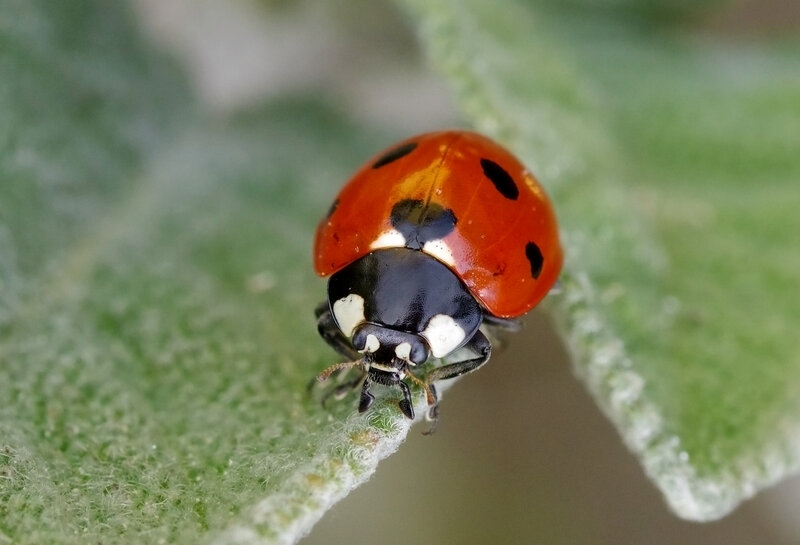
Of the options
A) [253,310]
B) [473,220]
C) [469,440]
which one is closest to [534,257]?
[473,220]

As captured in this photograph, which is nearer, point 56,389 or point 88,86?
point 56,389

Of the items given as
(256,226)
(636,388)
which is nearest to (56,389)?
(256,226)

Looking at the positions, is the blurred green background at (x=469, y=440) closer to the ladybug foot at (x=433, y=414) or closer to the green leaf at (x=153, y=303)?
the green leaf at (x=153, y=303)

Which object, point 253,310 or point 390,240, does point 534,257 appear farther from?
point 253,310

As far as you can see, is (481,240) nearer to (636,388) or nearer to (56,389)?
(636,388)

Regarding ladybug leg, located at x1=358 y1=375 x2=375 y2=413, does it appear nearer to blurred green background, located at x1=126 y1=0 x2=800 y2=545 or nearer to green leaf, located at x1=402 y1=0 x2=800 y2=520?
green leaf, located at x1=402 y1=0 x2=800 y2=520

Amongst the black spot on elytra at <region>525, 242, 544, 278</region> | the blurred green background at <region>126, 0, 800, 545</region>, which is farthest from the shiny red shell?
the blurred green background at <region>126, 0, 800, 545</region>
